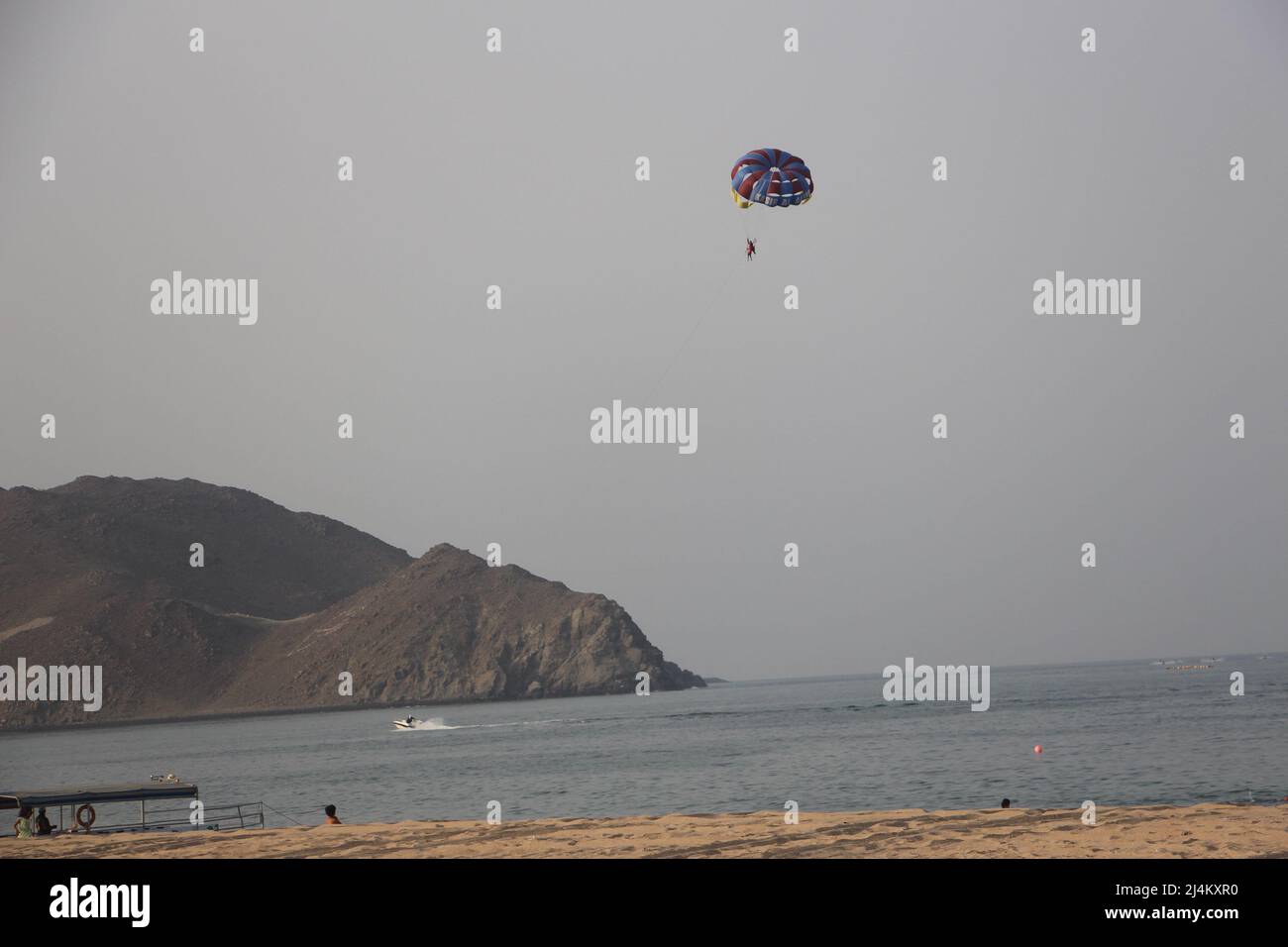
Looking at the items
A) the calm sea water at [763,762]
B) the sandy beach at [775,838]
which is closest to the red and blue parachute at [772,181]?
the calm sea water at [763,762]

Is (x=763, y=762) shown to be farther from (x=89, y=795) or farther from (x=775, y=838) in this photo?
(x=775, y=838)

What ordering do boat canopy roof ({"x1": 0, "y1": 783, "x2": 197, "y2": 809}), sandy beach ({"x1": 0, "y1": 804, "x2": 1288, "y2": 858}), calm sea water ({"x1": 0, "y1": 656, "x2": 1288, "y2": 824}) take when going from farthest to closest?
calm sea water ({"x1": 0, "y1": 656, "x2": 1288, "y2": 824}) < boat canopy roof ({"x1": 0, "y1": 783, "x2": 197, "y2": 809}) < sandy beach ({"x1": 0, "y1": 804, "x2": 1288, "y2": 858})

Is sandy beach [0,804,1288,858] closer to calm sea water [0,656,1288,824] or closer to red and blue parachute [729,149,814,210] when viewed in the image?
calm sea water [0,656,1288,824]

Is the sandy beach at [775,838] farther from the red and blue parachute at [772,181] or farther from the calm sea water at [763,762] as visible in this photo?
the red and blue parachute at [772,181]

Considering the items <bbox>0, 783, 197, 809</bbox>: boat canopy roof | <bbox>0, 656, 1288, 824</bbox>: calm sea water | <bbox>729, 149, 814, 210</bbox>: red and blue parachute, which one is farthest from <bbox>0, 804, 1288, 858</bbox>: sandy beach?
<bbox>729, 149, 814, 210</bbox>: red and blue parachute

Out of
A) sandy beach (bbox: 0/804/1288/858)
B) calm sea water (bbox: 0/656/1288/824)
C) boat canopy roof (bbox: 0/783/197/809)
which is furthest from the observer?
calm sea water (bbox: 0/656/1288/824)

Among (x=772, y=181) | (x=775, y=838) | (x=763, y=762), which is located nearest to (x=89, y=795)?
(x=775, y=838)
